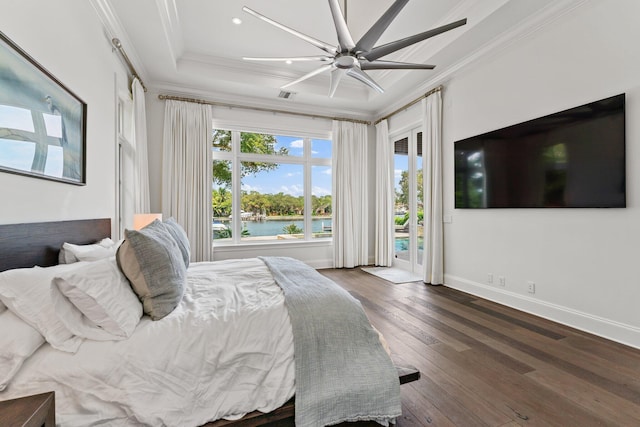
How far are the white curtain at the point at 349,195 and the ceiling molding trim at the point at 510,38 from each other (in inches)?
60.7

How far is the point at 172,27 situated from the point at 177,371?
359 cm

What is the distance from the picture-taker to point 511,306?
3.13 m

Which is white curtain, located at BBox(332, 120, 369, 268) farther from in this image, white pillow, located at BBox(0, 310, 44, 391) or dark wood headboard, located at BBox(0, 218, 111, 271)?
white pillow, located at BBox(0, 310, 44, 391)

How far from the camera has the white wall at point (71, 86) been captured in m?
1.49

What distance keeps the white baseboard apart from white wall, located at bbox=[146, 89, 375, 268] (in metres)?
2.34

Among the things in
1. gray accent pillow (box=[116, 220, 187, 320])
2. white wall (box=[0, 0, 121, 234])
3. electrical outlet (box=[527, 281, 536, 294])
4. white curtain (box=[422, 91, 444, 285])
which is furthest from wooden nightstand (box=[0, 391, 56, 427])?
white curtain (box=[422, 91, 444, 285])

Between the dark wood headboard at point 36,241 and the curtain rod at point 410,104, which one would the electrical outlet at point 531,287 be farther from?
the dark wood headboard at point 36,241

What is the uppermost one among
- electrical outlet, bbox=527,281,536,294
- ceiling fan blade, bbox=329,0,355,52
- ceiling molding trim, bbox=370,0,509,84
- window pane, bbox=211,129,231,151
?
ceiling molding trim, bbox=370,0,509,84

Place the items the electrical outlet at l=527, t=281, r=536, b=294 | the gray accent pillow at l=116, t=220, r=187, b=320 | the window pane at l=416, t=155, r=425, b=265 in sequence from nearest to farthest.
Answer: the gray accent pillow at l=116, t=220, r=187, b=320
the electrical outlet at l=527, t=281, r=536, b=294
the window pane at l=416, t=155, r=425, b=265

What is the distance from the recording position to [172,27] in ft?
10.4

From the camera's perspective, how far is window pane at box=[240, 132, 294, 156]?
493 centimetres

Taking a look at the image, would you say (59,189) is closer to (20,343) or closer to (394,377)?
(20,343)

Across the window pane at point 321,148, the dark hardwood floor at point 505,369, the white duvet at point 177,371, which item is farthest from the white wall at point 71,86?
the window pane at point 321,148

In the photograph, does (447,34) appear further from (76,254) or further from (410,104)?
(76,254)
